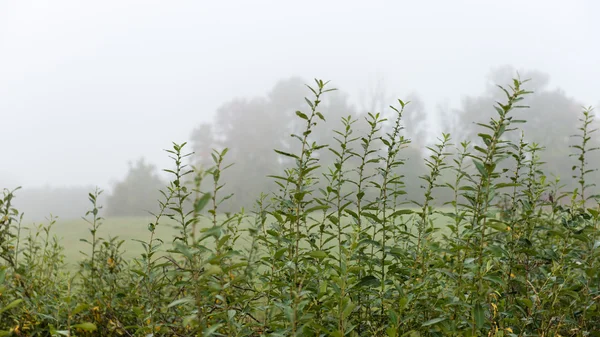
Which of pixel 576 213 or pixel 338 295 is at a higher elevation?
pixel 576 213

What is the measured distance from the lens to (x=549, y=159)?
3225cm

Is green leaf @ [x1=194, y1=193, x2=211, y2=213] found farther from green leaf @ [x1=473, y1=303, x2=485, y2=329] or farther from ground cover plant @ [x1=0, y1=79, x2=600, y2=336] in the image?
green leaf @ [x1=473, y1=303, x2=485, y2=329]

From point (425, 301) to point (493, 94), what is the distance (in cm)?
4621

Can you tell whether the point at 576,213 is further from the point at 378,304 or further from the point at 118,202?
the point at 118,202

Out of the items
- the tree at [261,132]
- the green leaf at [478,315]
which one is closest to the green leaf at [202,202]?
the green leaf at [478,315]

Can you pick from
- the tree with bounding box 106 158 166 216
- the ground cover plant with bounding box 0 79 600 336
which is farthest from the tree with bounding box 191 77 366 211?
the ground cover plant with bounding box 0 79 600 336

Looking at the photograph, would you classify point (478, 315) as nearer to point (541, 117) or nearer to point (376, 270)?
point (376, 270)

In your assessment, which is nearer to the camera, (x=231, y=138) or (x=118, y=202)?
(x=118, y=202)

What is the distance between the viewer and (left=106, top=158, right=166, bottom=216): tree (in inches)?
1190

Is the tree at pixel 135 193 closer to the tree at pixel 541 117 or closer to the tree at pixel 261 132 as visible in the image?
the tree at pixel 261 132

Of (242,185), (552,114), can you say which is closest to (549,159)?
(552,114)

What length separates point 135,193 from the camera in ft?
103

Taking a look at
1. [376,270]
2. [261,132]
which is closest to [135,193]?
[261,132]

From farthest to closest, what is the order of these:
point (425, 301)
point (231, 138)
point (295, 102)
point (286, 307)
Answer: point (295, 102)
point (231, 138)
point (425, 301)
point (286, 307)
